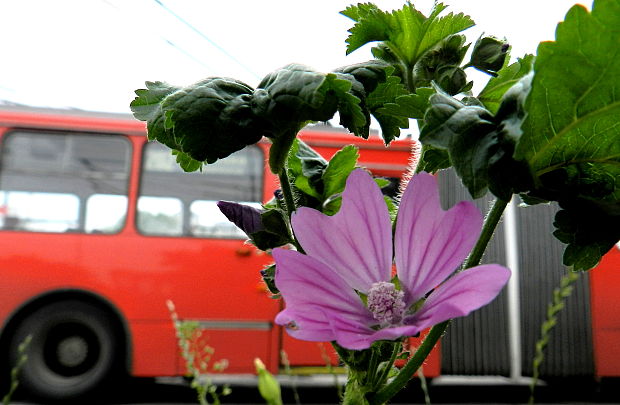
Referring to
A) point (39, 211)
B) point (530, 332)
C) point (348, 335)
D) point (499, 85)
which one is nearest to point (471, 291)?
point (348, 335)

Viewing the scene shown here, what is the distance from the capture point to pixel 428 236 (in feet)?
1.05

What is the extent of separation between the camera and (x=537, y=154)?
0.34m

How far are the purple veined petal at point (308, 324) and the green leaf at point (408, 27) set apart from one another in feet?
0.80

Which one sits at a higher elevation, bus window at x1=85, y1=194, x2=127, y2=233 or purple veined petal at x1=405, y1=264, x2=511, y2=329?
bus window at x1=85, y1=194, x2=127, y2=233

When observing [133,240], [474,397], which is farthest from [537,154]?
[474,397]

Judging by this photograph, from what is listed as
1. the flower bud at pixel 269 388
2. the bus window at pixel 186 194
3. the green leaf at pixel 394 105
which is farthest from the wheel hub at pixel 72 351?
the green leaf at pixel 394 105

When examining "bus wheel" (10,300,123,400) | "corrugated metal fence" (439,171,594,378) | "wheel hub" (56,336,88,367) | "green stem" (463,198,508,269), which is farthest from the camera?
"corrugated metal fence" (439,171,594,378)

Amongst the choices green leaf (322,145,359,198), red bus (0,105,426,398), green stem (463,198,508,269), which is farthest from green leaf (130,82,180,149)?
red bus (0,105,426,398)

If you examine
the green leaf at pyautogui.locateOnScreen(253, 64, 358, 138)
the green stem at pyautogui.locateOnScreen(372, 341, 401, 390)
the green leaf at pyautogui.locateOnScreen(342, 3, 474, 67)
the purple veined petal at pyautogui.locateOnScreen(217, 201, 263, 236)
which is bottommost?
the green stem at pyautogui.locateOnScreen(372, 341, 401, 390)

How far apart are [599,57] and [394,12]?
18 cm

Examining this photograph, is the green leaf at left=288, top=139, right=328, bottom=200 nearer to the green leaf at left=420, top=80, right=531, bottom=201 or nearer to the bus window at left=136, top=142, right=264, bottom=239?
the green leaf at left=420, top=80, right=531, bottom=201

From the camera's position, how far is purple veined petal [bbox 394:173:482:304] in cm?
30

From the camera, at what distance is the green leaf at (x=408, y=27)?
430 mm

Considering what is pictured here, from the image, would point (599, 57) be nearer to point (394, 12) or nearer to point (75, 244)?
point (394, 12)
